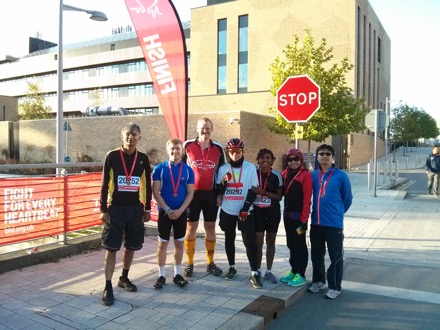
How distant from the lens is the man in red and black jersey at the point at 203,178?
197 inches

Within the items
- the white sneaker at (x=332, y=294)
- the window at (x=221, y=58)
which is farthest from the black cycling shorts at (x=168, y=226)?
the window at (x=221, y=58)

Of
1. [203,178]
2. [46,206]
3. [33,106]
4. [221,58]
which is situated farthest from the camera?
[33,106]

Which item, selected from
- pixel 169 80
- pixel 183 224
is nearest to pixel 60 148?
pixel 169 80

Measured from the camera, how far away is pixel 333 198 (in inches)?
184

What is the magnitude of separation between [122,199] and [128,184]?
174 millimetres

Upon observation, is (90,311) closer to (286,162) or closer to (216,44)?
(286,162)

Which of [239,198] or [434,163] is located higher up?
[434,163]

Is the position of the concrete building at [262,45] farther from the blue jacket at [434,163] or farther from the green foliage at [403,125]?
the blue jacket at [434,163]

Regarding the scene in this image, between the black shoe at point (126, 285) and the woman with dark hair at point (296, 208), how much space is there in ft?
6.21

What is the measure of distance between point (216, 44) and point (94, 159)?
19994 mm

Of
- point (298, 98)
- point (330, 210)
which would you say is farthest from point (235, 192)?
point (298, 98)

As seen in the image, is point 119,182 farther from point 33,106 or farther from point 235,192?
point 33,106

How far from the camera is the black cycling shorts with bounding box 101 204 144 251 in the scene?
4176 mm

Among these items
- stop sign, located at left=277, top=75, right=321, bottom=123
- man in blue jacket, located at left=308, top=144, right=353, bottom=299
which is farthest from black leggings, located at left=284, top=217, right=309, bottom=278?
stop sign, located at left=277, top=75, right=321, bottom=123
